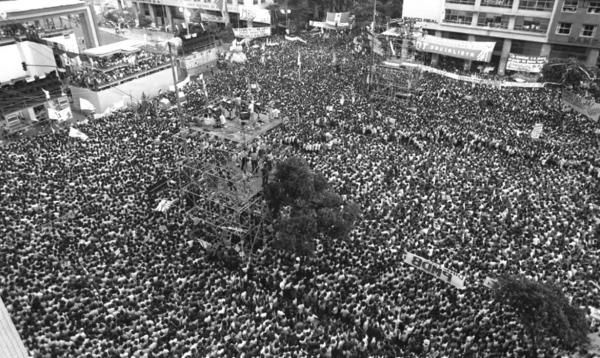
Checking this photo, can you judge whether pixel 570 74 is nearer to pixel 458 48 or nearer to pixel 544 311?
pixel 458 48

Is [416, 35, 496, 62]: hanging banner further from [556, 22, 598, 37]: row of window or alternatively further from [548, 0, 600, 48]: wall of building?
[556, 22, 598, 37]: row of window

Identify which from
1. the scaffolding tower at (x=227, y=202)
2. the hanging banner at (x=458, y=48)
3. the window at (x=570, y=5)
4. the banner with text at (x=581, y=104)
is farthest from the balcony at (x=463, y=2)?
the scaffolding tower at (x=227, y=202)

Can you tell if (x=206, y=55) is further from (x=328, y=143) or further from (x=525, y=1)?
(x=525, y=1)

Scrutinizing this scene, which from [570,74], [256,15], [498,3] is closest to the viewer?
[570,74]

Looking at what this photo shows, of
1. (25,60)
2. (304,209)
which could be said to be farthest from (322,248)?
(25,60)

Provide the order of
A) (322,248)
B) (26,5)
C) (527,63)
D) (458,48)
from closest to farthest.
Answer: (322,248), (527,63), (26,5), (458,48)

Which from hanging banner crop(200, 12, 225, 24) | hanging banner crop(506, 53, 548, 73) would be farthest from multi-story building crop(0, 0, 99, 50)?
hanging banner crop(506, 53, 548, 73)
